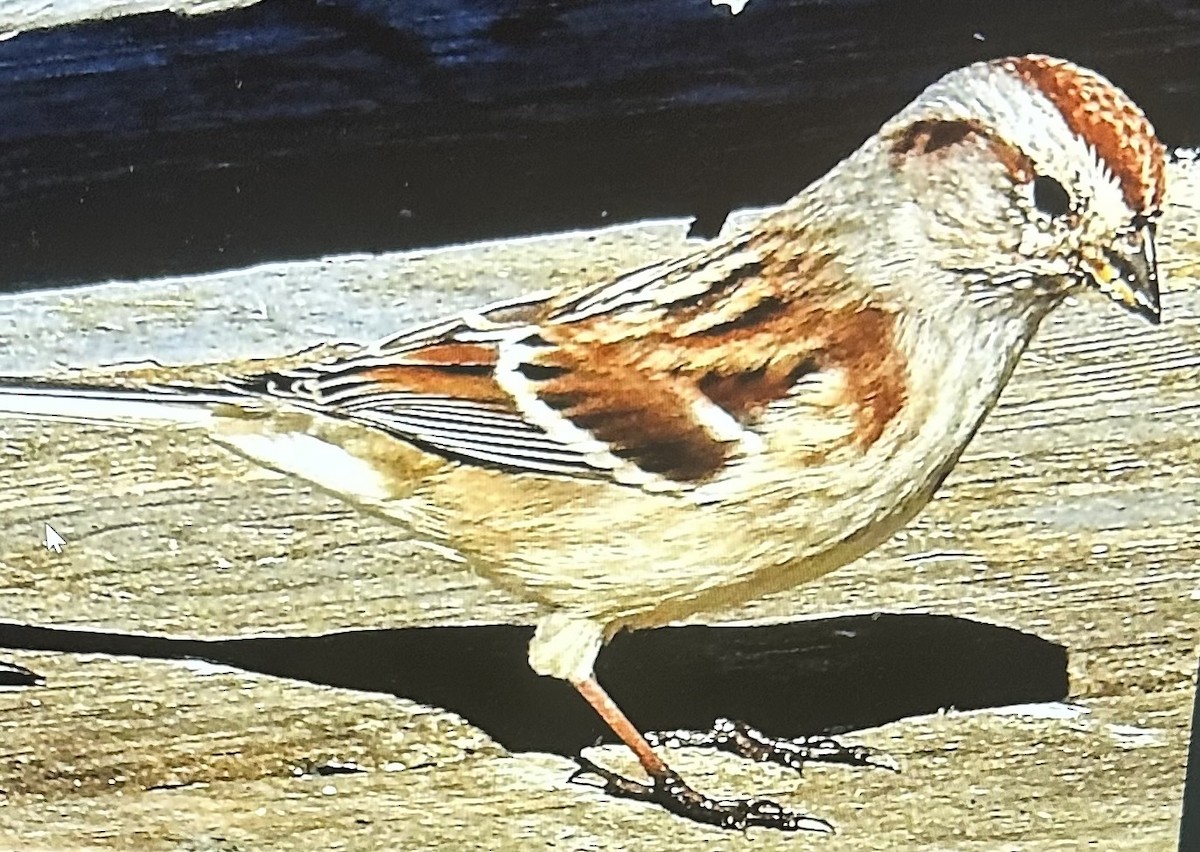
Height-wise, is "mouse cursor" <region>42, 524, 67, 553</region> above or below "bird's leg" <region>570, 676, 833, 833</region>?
above

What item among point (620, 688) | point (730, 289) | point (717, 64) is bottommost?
point (620, 688)

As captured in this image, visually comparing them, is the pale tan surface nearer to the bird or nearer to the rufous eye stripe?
the bird

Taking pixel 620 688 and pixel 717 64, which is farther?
pixel 620 688

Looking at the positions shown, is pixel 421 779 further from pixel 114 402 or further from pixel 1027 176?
pixel 1027 176

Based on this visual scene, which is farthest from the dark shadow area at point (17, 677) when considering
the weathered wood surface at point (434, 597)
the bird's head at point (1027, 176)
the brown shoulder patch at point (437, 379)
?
the bird's head at point (1027, 176)

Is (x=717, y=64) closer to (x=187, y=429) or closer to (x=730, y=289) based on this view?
(x=730, y=289)

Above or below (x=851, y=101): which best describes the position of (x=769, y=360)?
below

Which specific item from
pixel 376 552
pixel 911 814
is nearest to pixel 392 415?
pixel 376 552

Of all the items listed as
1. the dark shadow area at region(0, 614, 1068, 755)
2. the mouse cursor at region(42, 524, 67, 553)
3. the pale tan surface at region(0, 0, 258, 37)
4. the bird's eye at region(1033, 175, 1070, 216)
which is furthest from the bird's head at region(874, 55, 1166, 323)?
the mouse cursor at region(42, 524, 67, 553)

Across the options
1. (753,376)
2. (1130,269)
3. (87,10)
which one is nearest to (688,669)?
(753,376)
